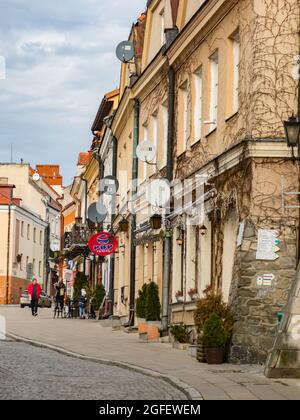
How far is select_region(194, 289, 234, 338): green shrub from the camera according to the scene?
1930 centimetres

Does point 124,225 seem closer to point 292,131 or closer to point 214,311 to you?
point 214,311

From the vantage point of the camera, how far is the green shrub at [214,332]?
1902 cm

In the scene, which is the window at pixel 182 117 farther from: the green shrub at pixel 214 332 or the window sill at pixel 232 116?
the green shrub at pixel 214 332

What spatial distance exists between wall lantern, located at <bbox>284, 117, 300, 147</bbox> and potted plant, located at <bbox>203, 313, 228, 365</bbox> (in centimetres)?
360

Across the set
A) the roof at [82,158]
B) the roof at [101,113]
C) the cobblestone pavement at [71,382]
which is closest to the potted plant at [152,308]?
the cobblestone pavement at [71,382]

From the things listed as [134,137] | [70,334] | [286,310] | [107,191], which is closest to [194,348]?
→ [286,310]

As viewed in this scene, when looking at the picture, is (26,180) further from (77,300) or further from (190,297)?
(190,297)

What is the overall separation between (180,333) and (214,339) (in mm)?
4374

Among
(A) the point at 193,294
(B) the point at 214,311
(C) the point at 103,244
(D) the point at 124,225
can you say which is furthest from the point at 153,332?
(C) the point at 103,244

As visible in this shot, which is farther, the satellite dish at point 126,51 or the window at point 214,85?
the satellite dish at point 126,51

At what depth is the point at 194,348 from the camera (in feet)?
68.8

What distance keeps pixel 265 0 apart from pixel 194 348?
688cm

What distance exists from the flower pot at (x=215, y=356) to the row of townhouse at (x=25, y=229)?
5744cm

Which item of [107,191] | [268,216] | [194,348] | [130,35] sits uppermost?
[130,35]
